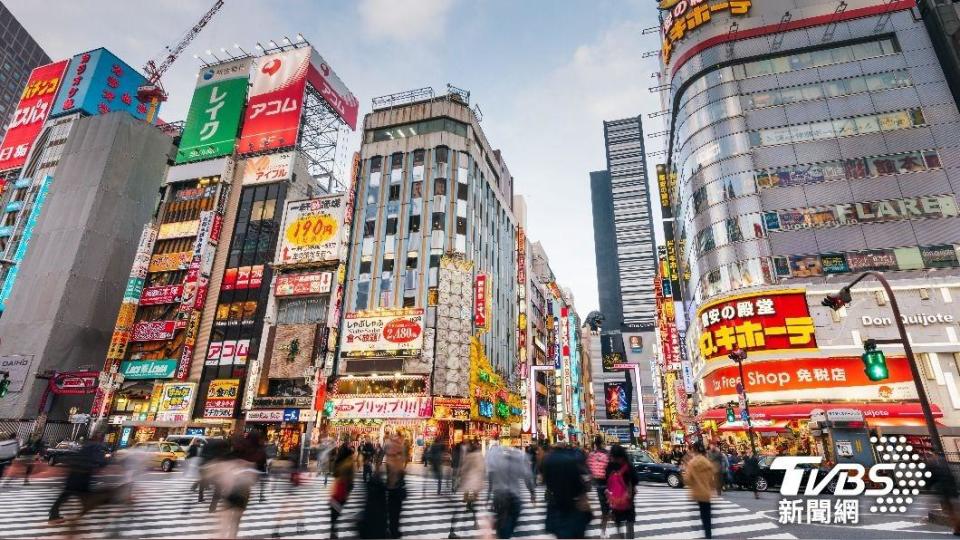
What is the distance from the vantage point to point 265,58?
54.7 m

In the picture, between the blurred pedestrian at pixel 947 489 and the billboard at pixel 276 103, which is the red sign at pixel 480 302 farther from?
the blurred pedestrian at pixel 947 489

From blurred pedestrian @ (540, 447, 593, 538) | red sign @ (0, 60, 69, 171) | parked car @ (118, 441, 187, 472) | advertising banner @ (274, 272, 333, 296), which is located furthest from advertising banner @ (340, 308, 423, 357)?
red sign @ (0, 60, 69, 171)

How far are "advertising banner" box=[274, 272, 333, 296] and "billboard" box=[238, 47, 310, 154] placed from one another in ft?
53.0

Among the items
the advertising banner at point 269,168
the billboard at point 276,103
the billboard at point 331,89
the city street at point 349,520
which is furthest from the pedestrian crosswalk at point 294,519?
the billboard at point 331,89

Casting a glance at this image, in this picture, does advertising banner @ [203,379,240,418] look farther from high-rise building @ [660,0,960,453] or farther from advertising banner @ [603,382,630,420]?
high-rise building @ [660,0,960,453]

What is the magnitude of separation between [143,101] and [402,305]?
180 ft

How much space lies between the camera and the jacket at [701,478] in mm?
8797

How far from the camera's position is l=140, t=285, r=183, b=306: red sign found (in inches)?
1801

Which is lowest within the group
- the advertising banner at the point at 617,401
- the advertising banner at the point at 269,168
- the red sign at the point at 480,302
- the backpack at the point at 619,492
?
the backpack at the point at 619,492

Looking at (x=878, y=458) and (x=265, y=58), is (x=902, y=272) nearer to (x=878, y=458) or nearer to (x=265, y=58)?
(x=878, y=458)

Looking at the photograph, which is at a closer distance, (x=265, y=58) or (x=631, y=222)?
(x=265, y=58)

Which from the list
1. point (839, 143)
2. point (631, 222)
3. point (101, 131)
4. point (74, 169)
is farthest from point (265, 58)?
point (631, 222)

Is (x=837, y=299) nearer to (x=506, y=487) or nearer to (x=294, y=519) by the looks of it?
(x=506, y=487)

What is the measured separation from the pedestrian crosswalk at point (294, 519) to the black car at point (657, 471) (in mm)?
5646
